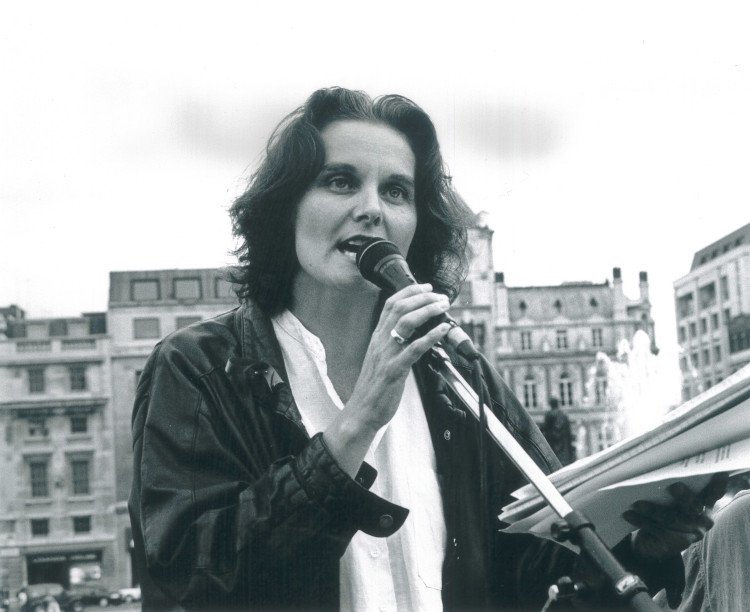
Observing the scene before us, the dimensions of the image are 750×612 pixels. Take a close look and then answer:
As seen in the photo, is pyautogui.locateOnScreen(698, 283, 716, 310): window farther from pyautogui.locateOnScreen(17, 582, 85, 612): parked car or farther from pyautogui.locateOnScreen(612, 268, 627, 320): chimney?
pyautogui.locateOnScreen(17, 582, 85, 612): parked car

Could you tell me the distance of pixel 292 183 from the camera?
1.73 meters

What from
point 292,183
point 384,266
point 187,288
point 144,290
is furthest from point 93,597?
point 384,266

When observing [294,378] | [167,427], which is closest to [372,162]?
[294,378]

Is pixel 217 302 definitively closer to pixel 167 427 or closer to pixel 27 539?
pixel 27 539

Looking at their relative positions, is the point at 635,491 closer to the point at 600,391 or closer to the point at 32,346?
the point at 32,346

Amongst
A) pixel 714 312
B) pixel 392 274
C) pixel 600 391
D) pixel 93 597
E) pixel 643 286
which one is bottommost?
pixel 93 597

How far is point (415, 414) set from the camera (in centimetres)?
172

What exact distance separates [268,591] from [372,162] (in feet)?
2.39

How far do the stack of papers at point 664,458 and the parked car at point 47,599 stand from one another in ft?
83.8

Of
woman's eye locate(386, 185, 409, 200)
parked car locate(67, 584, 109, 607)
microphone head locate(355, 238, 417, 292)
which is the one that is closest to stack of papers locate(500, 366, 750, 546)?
microphone head locate(355, 238, 417, 292)

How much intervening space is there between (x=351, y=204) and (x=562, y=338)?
1678 inches

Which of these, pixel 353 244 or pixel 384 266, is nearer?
pixel 384 266

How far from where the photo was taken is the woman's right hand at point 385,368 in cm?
129

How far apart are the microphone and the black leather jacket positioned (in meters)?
0.24
